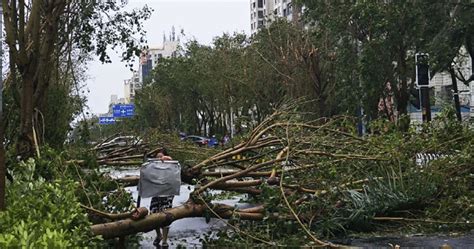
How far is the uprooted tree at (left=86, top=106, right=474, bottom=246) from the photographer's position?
31.2ft

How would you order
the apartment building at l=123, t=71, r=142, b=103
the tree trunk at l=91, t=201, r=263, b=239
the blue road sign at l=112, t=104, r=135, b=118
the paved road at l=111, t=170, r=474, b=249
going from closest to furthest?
the tree trunk at l=91, t=201, r=263, b=239 < the paved road at l=111, t=170, r=474, b=249 < the blue road sign at l=112, t=104, r=135, b=118 < the apartment building at l=123, t=71, r=142, b=103

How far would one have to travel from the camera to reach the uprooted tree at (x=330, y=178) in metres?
9.50

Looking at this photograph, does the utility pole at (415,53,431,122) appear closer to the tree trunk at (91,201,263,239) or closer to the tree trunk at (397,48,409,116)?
the tree trunk at (91,201,263,239)

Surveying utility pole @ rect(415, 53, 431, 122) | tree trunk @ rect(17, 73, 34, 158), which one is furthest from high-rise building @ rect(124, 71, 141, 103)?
tree trunk @ rect(17, 73, 34, 158)

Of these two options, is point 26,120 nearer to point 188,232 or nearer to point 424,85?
point 188,232

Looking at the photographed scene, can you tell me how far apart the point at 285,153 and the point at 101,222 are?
3548 mm

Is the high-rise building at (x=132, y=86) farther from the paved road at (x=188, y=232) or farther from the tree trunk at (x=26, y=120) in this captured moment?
the tree trunk at (x=26, y=120)

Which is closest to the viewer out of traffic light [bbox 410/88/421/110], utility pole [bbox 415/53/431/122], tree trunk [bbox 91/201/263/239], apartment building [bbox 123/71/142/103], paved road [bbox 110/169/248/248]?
tree trunk [bbox 91/201/263/239]

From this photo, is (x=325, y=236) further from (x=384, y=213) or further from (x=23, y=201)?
(x=23, y=201)

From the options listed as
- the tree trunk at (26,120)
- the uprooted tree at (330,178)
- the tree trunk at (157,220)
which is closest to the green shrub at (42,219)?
the tree trunk at (157,220)

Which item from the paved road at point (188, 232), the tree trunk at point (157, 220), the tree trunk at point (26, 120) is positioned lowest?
the paved road at point (188, 232)

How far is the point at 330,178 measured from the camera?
33.7 feet

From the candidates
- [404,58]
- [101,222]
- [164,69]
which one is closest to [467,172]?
[101,222]

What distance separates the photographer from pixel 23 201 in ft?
17.9
